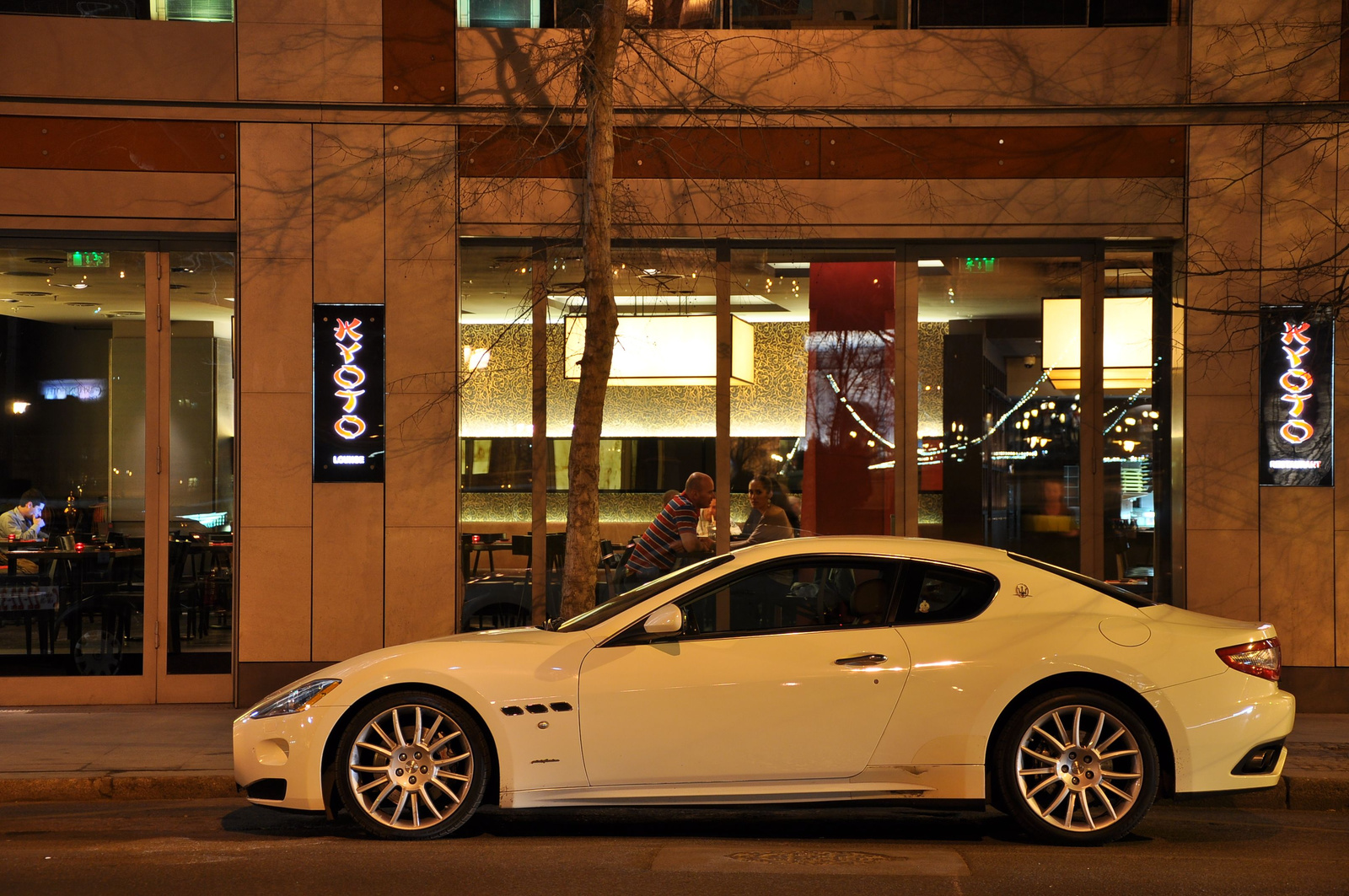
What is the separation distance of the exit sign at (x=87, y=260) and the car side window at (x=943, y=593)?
7502 millimetres

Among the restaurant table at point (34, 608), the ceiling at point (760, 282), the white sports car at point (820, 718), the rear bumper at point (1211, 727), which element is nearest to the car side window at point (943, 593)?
the white sports car at point (820, 718)

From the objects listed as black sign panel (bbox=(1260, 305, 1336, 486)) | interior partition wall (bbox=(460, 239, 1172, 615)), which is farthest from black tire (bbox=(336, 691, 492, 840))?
black sign panel (bbox=(1260, 305, 1336, 486))

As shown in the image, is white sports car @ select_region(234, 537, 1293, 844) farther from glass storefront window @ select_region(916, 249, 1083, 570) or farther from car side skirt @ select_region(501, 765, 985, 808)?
glass storefront window @ select_region(916, 249, 1083, 570)

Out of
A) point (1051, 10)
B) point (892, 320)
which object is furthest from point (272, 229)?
point (1051, 10)

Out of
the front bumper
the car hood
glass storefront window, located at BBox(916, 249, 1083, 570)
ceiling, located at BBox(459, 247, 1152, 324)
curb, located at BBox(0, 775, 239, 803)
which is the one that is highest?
ceiling, located at BBox(459, 247, 1152, 324)

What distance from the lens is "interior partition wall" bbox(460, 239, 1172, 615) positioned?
1013 cm

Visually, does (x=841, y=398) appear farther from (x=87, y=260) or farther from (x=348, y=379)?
(x=87, y=260)

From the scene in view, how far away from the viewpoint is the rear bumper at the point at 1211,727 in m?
5.77

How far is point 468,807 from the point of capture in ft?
19.3

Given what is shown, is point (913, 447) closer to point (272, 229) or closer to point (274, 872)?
point (272, 229)

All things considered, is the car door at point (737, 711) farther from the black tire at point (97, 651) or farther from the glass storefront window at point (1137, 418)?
the black tire at point (97, 651)

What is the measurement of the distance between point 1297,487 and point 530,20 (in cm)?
738

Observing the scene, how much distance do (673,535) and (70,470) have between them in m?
5.00

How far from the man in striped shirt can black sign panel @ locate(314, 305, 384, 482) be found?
225 centimetres
